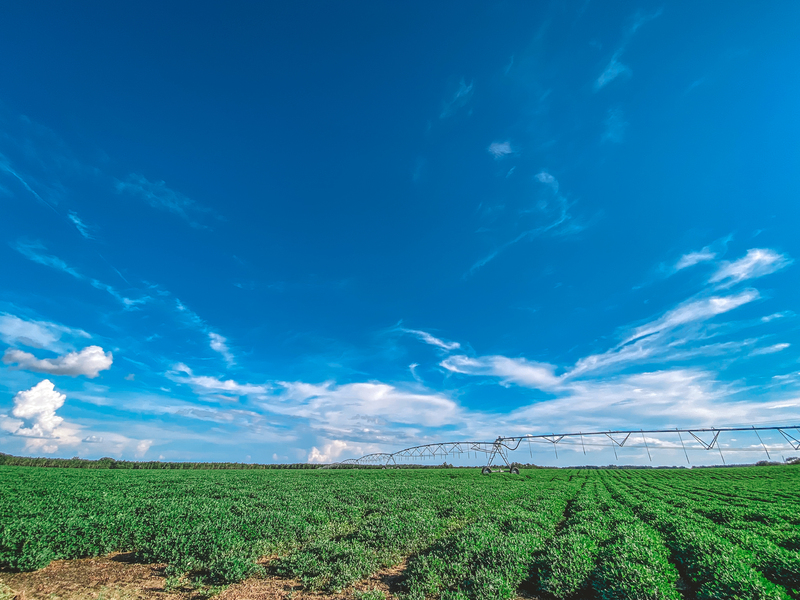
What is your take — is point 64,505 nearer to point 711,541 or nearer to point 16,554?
point 16,554

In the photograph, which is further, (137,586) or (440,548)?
(440,548)

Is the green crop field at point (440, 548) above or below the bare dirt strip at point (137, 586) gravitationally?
above

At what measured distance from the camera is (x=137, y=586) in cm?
1025

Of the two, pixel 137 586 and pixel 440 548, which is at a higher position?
pixel 440 548

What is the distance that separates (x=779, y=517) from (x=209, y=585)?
31799mm

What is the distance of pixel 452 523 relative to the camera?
19266 mm

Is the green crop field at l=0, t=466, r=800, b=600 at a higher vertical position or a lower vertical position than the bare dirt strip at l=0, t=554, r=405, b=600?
higher

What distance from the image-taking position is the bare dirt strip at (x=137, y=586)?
956 cm

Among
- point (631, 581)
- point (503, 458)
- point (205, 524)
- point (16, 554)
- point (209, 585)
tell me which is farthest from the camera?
point (503, 458)

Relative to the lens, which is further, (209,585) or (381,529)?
(381,529)

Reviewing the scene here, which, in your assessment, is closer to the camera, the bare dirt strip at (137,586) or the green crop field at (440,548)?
the bare dirt strip at (137,586)

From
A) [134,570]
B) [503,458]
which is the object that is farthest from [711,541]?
[503,458]

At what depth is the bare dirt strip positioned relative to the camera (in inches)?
376

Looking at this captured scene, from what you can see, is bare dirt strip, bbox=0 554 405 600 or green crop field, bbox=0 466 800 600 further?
green crop field, bbox=0 466 800 600
